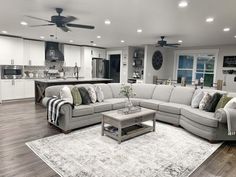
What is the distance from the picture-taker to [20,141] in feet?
10.6

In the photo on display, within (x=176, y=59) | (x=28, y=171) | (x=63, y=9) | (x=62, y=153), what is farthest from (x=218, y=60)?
(x=28, y=171)

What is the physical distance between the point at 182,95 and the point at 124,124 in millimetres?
2285

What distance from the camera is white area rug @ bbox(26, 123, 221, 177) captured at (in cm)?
239

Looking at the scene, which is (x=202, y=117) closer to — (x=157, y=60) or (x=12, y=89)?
(x=157, y=60)

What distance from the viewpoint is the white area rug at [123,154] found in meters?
2.39

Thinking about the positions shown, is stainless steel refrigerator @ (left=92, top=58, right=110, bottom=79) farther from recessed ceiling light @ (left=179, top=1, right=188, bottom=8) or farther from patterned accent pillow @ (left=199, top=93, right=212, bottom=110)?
recessed ceiling light @ (left=179, top=1, right=188, bottom=8)

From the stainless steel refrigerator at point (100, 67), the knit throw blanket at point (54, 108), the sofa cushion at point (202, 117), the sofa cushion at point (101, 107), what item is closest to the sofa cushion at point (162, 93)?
the sofa cushion at point (202, 117)

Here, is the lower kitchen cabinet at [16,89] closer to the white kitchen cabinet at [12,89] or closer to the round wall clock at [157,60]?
the white kitchen cabinet at [12,89]

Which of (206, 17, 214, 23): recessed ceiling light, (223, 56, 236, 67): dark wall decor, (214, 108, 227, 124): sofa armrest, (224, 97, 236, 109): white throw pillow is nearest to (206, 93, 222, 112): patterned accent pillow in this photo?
(224, 97, 236, 109): white throw pillow

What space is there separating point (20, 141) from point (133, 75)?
22.6 ft

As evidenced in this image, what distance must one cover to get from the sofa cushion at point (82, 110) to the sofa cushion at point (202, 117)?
7.21 ft

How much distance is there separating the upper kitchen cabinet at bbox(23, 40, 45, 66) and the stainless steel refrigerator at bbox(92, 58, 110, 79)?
2.69 metres

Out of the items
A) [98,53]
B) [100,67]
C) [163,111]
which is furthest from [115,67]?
[163,111]

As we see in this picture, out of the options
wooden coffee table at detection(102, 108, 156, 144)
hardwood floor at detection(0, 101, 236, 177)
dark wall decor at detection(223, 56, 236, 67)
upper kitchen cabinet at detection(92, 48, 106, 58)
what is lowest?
hardwood floor at detection(0, 101, 236, 177)
